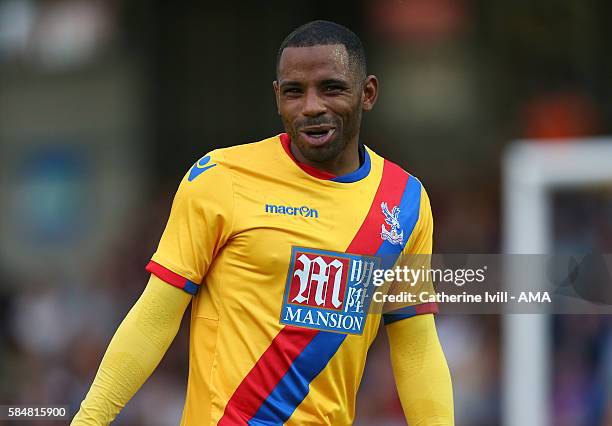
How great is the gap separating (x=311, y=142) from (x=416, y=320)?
707 millimetres

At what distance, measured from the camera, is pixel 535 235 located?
23.2 ft

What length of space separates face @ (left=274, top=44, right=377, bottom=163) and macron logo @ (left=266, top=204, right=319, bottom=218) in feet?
0.53

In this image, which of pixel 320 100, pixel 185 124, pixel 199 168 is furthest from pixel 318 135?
pixel 185 124

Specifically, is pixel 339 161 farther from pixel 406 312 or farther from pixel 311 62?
pixel 406 312

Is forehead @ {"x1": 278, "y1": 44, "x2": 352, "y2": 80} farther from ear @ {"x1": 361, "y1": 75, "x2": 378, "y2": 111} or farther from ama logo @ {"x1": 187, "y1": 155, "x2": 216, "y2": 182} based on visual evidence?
ama logo @ {"x1": 187, "y1": 155, "x2": 216, "y2": 182}

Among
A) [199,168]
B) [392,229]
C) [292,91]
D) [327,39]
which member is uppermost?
[327,39]

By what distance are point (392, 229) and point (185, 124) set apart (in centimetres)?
801

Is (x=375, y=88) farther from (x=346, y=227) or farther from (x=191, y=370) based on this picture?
(x=191, y=370)

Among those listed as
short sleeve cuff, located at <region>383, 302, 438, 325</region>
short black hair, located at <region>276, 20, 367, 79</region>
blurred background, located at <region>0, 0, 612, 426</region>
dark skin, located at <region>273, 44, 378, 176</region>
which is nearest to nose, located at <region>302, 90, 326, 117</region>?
dark skin, located at <region>273, 44, 378, 176</region>

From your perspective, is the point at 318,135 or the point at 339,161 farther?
the point at 339,161

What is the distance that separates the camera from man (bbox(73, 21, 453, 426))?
364 centimetres

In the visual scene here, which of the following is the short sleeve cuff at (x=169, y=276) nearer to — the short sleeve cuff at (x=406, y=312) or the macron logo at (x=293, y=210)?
the macron logo at (x=293, y=210)

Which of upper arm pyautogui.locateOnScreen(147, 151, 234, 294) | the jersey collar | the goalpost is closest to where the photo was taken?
upper arm pyautogui.locateOnScreen(147, 151, 234, 294)

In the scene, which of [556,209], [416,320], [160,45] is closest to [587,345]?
[556,209]
